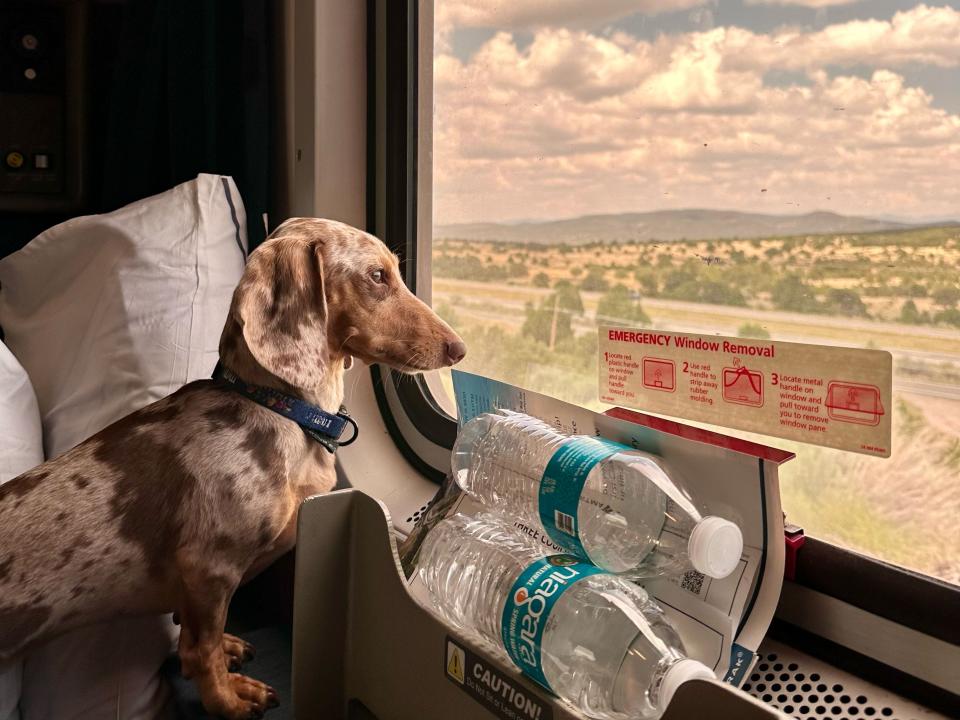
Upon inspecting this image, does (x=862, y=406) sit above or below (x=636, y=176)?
below

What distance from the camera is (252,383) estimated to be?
39.4 inches

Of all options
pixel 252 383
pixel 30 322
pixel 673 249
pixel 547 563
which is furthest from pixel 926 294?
pixel 30 322

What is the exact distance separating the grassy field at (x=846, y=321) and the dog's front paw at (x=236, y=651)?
595 mm

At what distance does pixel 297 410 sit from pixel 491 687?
0.46 metres

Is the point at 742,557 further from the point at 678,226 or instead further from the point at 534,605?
the point at 678,226

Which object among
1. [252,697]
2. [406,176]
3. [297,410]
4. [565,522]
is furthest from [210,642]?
[406,176]

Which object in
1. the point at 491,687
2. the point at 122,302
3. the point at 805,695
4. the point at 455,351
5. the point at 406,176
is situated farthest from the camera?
the point at 406,176

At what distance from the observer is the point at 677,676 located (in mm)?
562

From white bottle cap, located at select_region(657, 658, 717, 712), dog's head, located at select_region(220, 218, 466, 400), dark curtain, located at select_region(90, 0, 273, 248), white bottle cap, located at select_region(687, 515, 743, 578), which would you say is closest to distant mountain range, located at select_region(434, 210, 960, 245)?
dog's head, located at select_region(220, 218, 466, 400)

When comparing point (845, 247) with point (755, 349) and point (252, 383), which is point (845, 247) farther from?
point (252, 383)

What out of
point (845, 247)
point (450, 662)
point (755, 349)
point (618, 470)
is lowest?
point (450, 662)

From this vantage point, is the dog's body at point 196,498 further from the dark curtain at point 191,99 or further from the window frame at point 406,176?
the dark curtain at point 191,99

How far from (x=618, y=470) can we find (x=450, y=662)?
235 millimetres

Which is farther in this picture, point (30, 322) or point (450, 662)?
point (30, 322)
